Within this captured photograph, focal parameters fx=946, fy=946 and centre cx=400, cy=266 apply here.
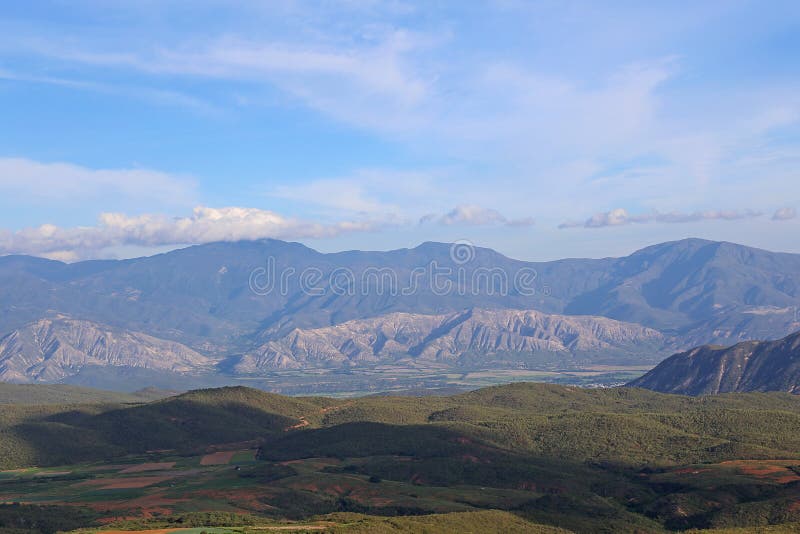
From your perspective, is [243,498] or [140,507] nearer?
[140,507]

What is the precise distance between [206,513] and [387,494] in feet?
145

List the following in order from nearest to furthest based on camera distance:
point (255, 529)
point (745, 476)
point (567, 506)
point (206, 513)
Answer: point (255, 529) < point (206, 513) < point (567, 506) < point (745, 476)

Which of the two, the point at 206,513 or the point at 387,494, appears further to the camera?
the point at 387,494

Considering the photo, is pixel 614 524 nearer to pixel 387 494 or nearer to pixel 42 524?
pixel 387 494

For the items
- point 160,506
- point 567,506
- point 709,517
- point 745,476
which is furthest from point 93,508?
point 745,476

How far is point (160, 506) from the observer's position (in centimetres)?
18350

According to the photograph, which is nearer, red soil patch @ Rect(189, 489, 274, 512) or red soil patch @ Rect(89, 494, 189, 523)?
red soil patch @ Rect(89, 494, 189, 523)

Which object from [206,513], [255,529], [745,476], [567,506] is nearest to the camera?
[255,529]

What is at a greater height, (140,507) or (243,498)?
(140,507)

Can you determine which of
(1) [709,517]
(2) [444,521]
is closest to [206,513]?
(2) [444,521]

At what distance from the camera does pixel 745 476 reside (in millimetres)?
193750

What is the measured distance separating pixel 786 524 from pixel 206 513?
98475 mm

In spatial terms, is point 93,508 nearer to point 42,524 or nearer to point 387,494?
point 42,524

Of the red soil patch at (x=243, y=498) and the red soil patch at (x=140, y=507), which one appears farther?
the red soil patch at (x=243, y=498)
